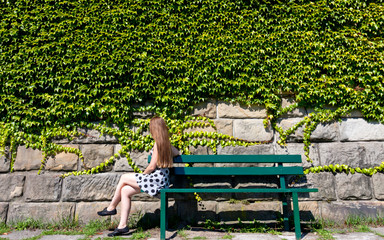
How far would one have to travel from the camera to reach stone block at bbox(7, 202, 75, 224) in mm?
3633

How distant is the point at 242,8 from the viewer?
4.07m

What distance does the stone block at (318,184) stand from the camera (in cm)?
367

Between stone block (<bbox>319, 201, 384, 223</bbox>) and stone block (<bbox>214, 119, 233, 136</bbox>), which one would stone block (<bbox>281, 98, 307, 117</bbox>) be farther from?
stone block (<bbox>319, 201, 384, 223</bbox>)

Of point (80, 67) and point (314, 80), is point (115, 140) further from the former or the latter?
point (314, 80)

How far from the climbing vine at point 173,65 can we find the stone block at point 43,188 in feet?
1.05

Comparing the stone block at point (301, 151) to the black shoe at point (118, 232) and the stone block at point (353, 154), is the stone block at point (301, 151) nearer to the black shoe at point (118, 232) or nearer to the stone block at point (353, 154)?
the stone block at point (353, 154)

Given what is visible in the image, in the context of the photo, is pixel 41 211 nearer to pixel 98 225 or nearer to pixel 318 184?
pixel 98 225

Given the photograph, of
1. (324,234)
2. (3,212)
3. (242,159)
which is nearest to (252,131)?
(242,159)

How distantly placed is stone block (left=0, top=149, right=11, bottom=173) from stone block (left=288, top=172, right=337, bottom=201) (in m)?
4.19

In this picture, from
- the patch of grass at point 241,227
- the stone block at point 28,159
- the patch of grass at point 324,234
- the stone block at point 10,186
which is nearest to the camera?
the patch of grass at point 324,234

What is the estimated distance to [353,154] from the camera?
3.79m

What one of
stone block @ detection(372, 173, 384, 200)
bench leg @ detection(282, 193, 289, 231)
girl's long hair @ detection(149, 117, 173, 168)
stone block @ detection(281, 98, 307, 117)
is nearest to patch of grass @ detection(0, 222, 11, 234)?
girl's long hair @ detection(149, 117, 173, 168)

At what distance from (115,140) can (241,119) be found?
194 centimetres

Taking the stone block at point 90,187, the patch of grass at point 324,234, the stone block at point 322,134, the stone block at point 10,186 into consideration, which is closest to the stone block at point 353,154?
the stone block at point 322,134
